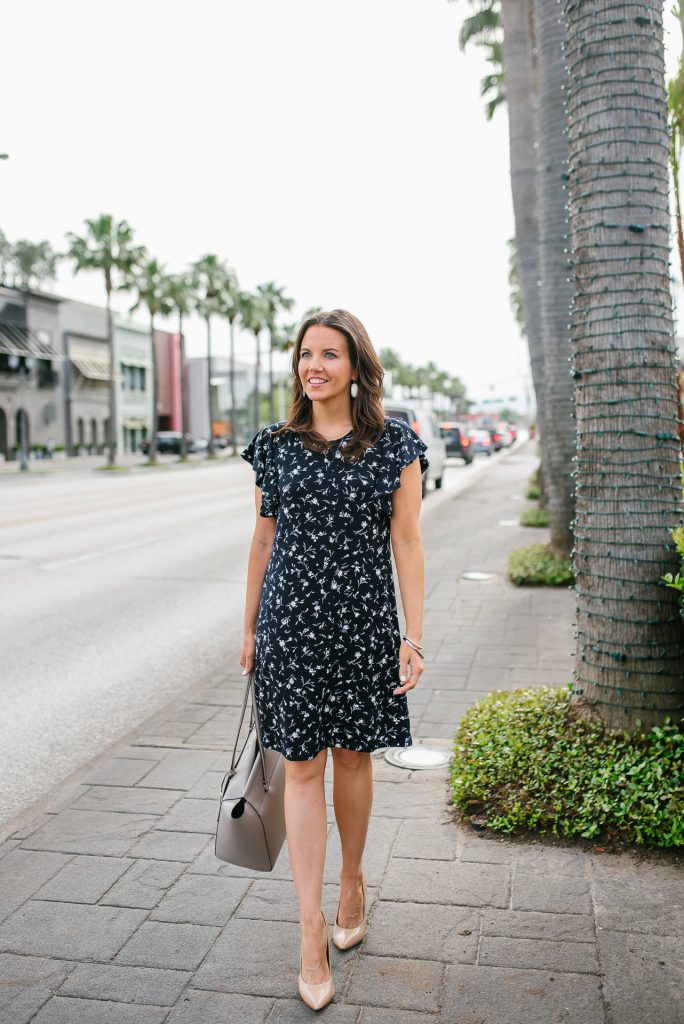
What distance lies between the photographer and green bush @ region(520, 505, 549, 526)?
1550 cm

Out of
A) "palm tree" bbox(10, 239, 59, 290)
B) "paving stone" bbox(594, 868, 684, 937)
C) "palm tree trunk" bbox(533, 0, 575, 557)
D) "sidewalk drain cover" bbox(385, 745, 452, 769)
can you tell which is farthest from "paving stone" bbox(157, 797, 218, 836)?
"palm tree" bbox(10, 239, 59, 290)

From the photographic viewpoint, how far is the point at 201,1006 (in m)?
2.73

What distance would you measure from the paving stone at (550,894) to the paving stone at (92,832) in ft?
5.00

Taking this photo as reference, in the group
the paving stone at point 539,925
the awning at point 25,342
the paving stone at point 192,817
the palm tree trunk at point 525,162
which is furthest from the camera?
the awning at point 25,342

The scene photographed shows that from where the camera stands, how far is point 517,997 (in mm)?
2748

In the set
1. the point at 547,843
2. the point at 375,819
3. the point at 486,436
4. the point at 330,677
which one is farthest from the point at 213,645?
the point at 486,436

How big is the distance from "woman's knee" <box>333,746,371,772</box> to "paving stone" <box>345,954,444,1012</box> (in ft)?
1.87

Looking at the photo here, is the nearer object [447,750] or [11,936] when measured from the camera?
[11,936]

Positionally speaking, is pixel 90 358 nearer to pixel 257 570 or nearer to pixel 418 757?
pixel 418 757

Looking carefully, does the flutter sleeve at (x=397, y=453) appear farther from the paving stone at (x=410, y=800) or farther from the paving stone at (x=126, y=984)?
the paving stone at (x=410, y=800)

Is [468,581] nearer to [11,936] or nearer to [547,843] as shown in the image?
[547,843]

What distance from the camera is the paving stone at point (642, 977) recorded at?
2.66 metres

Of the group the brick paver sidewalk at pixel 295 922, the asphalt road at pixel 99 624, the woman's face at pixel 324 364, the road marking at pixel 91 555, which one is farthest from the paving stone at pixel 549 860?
the road marking at pixel 91 555

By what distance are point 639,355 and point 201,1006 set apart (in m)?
2.81
